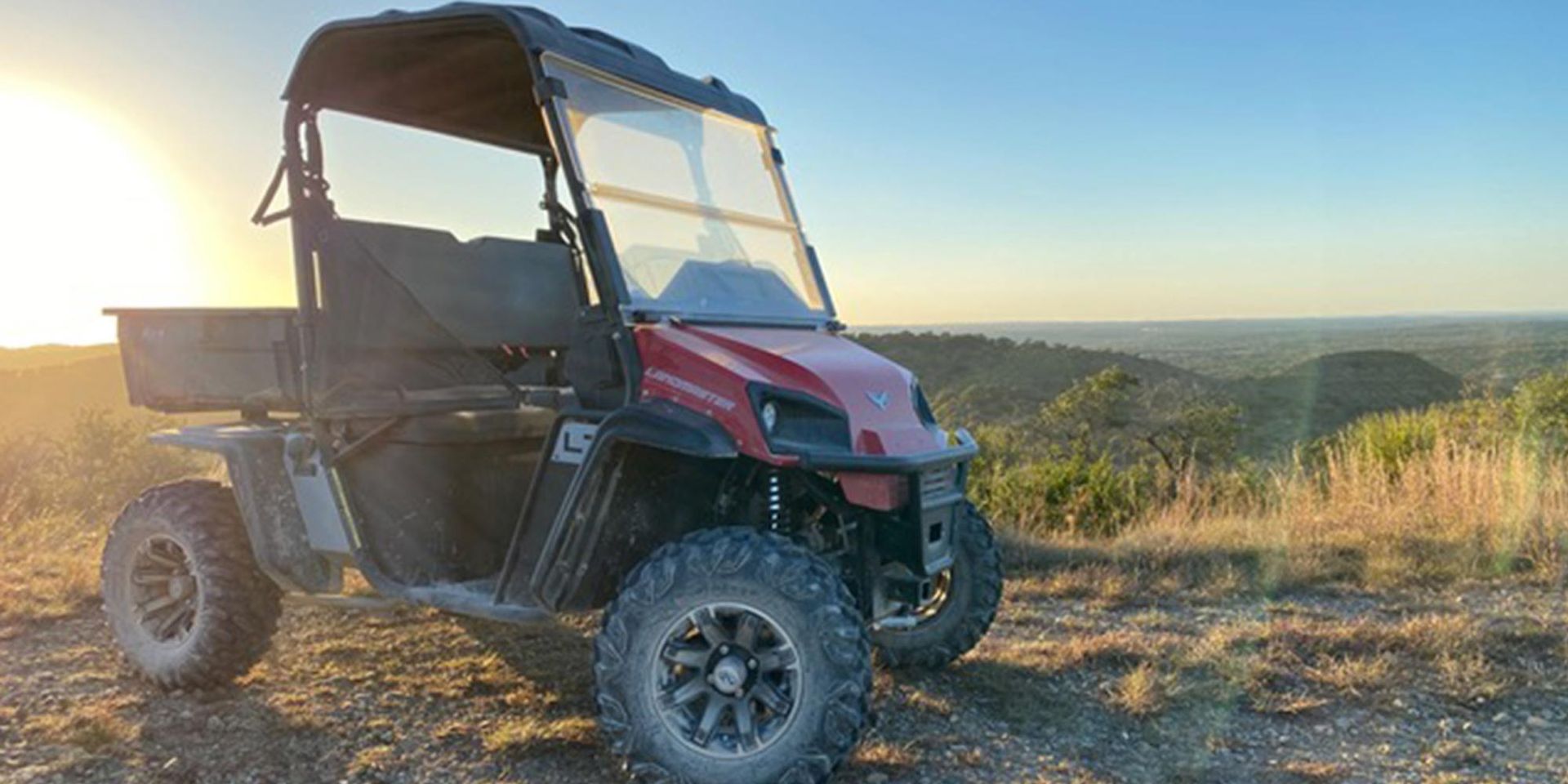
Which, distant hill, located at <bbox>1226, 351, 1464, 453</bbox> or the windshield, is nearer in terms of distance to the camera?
the windshield

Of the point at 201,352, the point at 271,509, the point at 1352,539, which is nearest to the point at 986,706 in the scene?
the point at 271,509

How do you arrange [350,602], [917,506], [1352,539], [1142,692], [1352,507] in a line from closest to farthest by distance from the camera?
[917,506] < [1142,692] < [350,602] < [1352,539] < [1352,507]

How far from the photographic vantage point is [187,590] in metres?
4.70

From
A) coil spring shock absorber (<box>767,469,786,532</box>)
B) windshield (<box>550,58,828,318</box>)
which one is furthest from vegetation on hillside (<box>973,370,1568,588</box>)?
coil spring shock absorber (<box>767,469,786,532</box>)

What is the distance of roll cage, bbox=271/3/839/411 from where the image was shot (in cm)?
385

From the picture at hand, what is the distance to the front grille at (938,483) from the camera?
3.67 metres

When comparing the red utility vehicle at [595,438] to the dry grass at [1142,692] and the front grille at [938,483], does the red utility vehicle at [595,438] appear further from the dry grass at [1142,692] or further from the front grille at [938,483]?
the dry grass at [1142,692]

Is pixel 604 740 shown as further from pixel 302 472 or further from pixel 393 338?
pixel 393 338

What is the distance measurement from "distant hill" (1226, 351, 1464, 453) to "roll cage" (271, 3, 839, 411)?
29826 mm

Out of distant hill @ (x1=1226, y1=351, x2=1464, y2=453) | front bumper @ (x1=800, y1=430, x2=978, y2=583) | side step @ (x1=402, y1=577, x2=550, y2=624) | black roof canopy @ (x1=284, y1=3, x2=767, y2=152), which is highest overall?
black roof canopy @ (x1=284, y1=3, x2=767, y2=152)

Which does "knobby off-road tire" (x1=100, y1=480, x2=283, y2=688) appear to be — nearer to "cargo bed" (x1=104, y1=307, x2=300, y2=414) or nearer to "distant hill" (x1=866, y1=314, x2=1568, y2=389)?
"cargo bed" (x1=104, y1=307, x2=300, y2=414)

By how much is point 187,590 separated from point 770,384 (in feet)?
9.81

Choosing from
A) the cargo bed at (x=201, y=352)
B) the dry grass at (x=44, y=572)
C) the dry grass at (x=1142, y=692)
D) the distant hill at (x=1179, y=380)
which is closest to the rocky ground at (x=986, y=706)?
the dry grass at (x=1142, y=692)

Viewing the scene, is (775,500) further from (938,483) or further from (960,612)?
(960,612)
